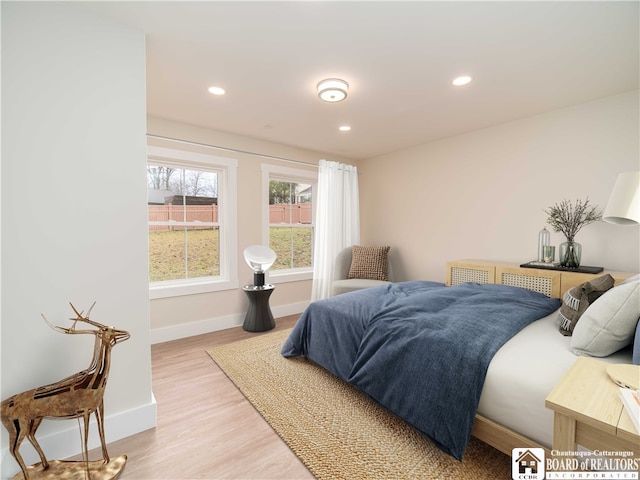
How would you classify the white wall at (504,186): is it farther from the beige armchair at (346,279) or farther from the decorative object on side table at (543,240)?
the beige armchair at (346,279)

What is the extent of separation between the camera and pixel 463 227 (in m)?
3.56

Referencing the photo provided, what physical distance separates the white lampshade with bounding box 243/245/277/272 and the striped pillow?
4.21 ft

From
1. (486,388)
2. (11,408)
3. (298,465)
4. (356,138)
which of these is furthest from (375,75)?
(11,408)

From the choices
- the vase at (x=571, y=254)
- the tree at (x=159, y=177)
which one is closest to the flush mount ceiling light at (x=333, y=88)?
the tree at (x=159, y=177)

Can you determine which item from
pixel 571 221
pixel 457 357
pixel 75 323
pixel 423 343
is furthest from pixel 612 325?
pixel 75 323

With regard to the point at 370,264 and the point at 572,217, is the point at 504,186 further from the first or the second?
the point at 370,264

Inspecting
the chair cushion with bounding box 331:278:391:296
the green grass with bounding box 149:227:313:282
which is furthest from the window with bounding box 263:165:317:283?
the chair cushion with bounding box 331:278:391:296

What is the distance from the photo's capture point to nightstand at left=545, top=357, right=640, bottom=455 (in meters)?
0.86

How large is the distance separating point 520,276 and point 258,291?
2690 mm

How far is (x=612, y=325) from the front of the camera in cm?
140

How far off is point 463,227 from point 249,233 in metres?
2.62

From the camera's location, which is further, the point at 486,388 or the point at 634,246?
the point at 634,246

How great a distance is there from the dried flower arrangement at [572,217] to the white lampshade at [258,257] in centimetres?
286

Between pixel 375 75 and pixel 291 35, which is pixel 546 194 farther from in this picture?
pixel 291 35
